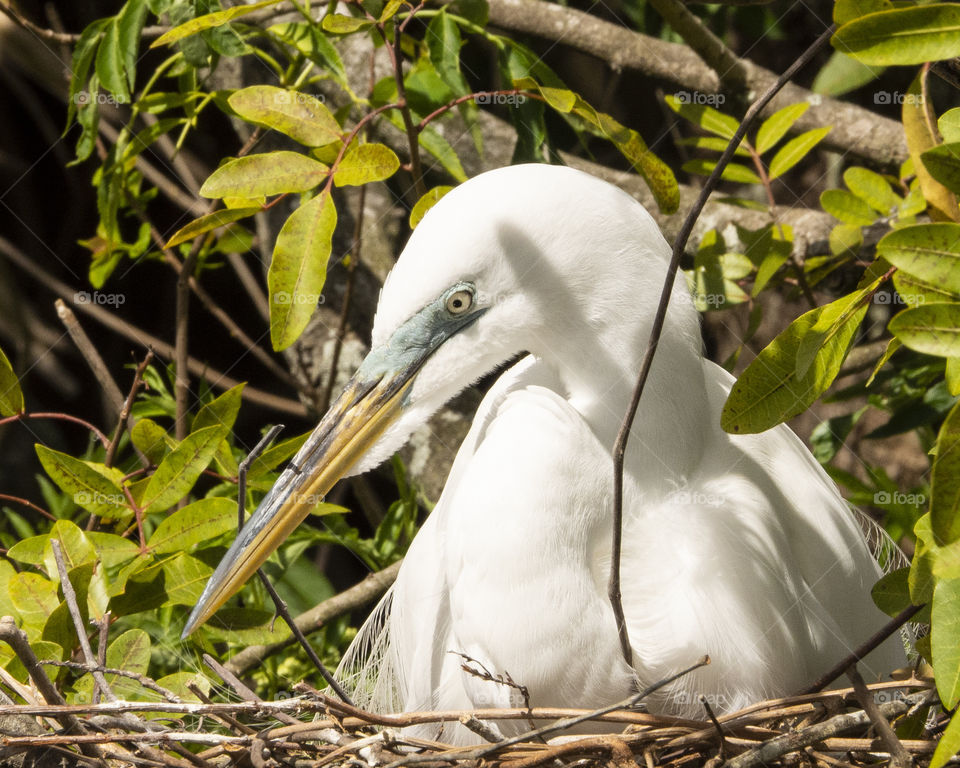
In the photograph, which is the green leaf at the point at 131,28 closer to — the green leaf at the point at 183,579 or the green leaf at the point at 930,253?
the green leaf at the point at 183,579

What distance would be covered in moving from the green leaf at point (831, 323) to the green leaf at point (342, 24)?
766 millimetres

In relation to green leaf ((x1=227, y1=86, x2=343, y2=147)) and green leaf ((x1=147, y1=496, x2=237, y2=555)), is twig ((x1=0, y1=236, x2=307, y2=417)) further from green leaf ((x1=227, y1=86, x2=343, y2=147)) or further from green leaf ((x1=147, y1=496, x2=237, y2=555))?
green leaf ((x1=227, y1=86, x2=343, y2=147))

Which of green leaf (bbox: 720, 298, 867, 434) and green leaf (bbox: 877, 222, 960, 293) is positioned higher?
green leaf (bbox: 877, 222, 960, 293)

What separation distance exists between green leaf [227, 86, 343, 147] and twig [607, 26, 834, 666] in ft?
1.71

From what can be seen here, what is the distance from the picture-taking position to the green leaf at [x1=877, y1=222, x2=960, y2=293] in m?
0.92

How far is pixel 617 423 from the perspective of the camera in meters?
1.40

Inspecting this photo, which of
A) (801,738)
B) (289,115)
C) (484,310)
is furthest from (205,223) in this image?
(801,738)

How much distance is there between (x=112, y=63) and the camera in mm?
1704

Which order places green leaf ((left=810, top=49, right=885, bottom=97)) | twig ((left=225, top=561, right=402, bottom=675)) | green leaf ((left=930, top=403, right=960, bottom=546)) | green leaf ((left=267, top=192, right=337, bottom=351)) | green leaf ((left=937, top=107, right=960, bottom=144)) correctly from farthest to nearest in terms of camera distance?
green leaf ((left=810, top=49, right=885, bottom=97)) < twig ((left=225, top=561, right=402, bottom=675)) < green leaf ((left=267, top=192, right=337, bottom=351)) < green leaf ((left=937, top=107, right=960, bottom=144)) < green leaf ((left=930, top=403, right=960, bottom=546))

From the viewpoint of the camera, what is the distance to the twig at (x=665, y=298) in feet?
3.08

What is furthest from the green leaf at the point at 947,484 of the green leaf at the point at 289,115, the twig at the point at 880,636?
the green leaf at the point at 289,115

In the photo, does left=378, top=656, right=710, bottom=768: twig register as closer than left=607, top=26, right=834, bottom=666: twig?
No

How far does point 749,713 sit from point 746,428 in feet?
1.16

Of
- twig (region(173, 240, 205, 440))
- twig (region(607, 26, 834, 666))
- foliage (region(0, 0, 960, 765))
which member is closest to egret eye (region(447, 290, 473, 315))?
foliage (region(0, 0, 960, 765))
